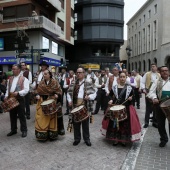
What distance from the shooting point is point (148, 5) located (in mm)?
48562

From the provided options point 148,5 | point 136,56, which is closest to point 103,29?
point 148,5

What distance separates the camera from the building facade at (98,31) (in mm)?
39156

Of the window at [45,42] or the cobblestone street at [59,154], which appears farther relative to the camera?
the window at [45,42]

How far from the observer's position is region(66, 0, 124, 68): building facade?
1542 inches

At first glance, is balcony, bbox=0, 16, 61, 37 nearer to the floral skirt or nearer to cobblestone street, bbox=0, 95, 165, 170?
cobblestone street, bbox=0, 95, 165, 170

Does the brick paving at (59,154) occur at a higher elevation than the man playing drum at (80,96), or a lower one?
lower

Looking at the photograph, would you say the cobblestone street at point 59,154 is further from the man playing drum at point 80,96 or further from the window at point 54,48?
the window at point 54,48

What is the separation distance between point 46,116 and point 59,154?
1122 mm

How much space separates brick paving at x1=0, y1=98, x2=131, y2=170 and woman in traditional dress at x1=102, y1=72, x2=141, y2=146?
253mm

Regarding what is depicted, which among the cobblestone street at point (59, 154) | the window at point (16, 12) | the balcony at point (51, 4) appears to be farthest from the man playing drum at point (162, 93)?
the balcony at point (51, 4)

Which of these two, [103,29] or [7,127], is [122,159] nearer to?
[7,127]

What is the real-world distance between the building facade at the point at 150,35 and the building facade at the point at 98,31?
485cm

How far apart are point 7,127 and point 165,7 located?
38597 millimetres

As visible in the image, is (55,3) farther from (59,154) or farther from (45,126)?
(59,154)
